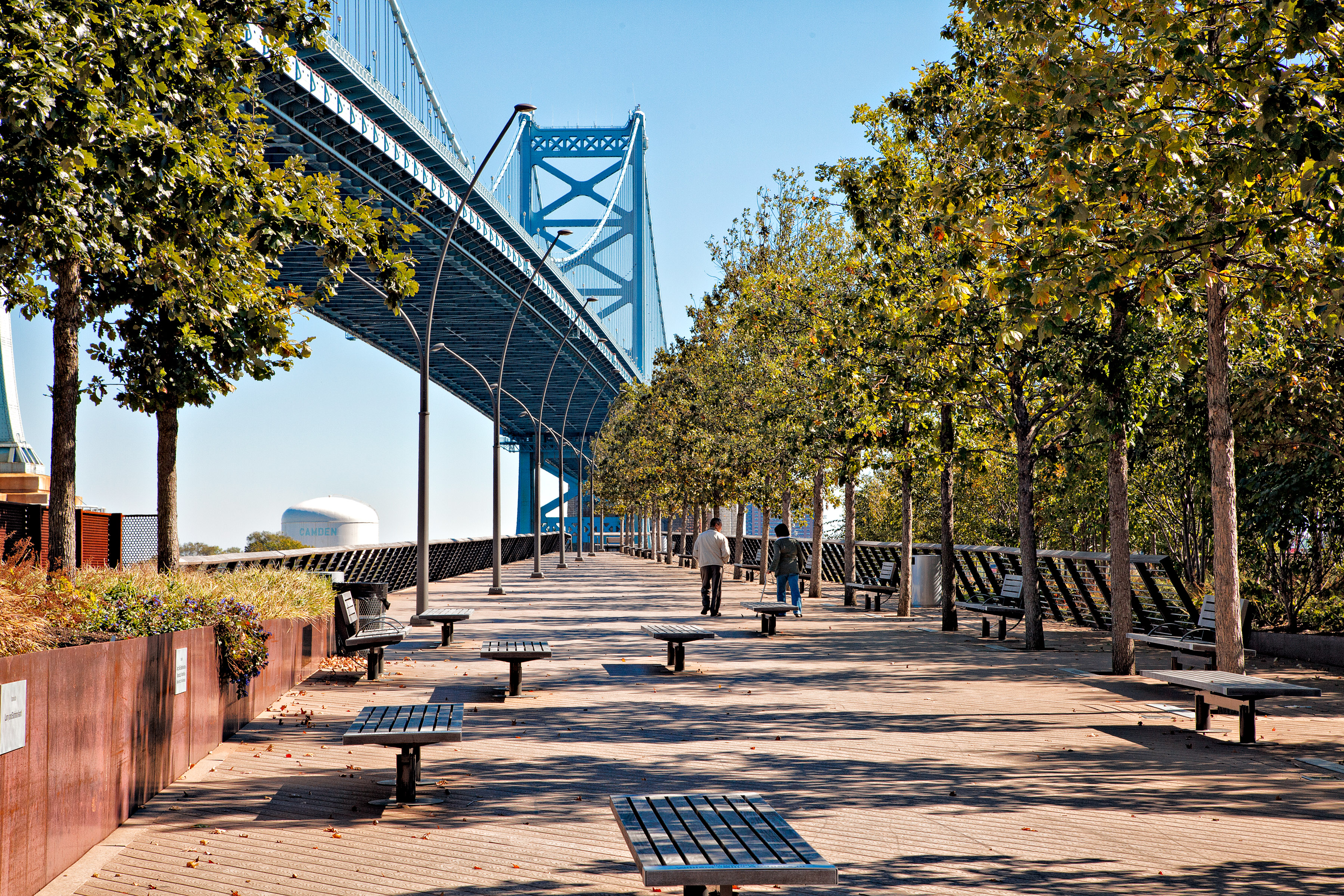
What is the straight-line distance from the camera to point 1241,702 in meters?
9.02

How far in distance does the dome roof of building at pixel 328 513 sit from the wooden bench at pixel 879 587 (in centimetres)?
9554

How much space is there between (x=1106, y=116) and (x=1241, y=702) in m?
4.64

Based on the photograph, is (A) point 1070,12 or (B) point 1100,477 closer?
(A) point 1070,12

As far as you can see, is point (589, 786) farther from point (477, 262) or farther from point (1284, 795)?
point (477, 262)

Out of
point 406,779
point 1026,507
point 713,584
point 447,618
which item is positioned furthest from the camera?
point 713,584

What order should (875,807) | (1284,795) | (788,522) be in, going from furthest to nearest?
(788,522) → (1284,795) → (875,807)

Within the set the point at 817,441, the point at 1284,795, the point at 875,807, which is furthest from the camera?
the point at 817,441

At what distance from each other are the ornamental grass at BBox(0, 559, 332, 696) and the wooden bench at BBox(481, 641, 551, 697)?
2071 mm

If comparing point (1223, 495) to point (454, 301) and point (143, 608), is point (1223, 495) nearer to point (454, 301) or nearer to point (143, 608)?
A: point (143, 608)

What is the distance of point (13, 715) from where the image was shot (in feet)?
15.8

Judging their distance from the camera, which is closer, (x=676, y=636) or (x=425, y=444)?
(x=676, y=636)

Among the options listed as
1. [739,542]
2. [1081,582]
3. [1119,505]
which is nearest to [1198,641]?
[1119,505]

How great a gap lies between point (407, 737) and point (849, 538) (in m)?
18.6

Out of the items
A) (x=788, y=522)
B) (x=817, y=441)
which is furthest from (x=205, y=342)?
(x=788, y=522)
